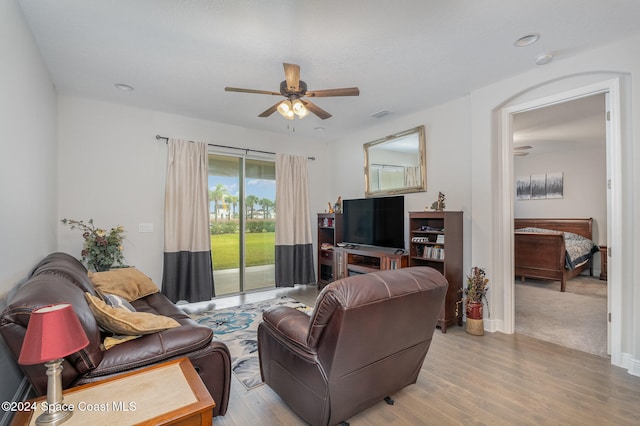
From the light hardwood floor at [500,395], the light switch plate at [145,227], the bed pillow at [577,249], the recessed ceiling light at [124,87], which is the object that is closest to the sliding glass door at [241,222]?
the light switch plate at [145,227]

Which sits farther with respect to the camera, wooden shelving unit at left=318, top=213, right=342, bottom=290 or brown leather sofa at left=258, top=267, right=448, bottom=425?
wooden shelving unit at left=318, top=213, right=342, bottom=290

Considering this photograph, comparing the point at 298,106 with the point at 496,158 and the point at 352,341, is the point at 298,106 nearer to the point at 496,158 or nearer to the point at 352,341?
the point at 352,341

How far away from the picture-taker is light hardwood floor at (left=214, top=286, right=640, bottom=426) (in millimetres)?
1950

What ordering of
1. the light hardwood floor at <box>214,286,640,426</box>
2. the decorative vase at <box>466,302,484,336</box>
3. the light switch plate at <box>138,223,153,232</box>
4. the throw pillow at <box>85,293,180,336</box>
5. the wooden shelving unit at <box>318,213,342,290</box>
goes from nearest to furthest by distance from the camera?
the throw pillow at <box>85,293,180,336</box> → the light hardwood floor at <box>214,286,640,426</box> → the decorative vase at <box>466,302,484,336</box> → the light switch plate at <box>138,223,153,232</box> → the wooden shelving unit at <box>318,213,342,290</box>

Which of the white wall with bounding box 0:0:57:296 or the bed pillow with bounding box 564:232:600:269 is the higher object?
the white wall with bounding box 0:0:57:296

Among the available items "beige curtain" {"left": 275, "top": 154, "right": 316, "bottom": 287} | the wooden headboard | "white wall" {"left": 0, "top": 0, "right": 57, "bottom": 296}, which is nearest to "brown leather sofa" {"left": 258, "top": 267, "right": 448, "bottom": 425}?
"white wall" {"left": 0, "top": 0, "right": 57, "bottom": 296}

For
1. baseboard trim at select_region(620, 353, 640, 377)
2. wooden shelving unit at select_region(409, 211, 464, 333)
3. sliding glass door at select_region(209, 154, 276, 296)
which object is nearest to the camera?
baseboard trim at select_region(620, 353, 640, 377)

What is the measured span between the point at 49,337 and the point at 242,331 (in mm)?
2632

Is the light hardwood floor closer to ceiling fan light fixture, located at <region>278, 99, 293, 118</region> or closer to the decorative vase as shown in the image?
the decorative vase

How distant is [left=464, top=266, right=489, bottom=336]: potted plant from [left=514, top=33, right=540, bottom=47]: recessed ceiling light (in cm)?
233

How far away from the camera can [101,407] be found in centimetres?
118

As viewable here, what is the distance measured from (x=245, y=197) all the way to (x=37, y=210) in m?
2.77

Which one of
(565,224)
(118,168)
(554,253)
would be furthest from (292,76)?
(565,224)

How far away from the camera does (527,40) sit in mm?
2525
